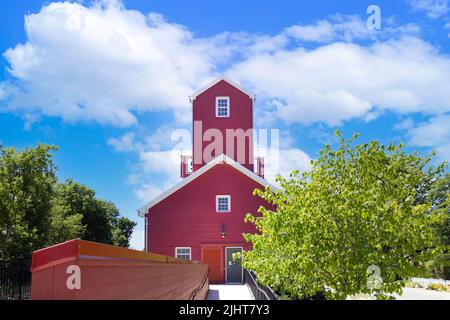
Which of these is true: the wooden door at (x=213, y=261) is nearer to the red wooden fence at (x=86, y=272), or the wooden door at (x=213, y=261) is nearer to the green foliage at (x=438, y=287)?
the green foliage at (x=438, y=287)

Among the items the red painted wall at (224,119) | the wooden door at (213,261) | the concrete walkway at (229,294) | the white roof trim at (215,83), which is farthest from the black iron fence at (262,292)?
the white roof trim at (215,83)

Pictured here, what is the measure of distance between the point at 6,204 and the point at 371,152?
A: 19132 mm

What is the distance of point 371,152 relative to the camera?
13.1 meters

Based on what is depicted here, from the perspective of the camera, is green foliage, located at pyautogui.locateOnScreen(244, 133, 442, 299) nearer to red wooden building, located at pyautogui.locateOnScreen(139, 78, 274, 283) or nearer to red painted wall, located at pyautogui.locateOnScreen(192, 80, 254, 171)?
red wooden building, located at pyautogui.locateOnScreen(139, 78, 274, 283)

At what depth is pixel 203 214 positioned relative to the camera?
34594mm

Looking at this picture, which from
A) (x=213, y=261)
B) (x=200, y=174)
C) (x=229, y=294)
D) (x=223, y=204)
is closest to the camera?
(x=229, y=294)

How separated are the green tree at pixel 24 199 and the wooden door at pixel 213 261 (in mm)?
10370

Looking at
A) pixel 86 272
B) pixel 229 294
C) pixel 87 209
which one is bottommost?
pixel 229 294

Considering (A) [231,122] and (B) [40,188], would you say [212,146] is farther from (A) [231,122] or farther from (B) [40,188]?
(B) [40,188]

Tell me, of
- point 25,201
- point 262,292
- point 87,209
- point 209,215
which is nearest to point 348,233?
point 262,292

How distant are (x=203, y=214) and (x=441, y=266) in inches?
675

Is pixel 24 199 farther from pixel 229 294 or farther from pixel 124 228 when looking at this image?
pixel 124 228

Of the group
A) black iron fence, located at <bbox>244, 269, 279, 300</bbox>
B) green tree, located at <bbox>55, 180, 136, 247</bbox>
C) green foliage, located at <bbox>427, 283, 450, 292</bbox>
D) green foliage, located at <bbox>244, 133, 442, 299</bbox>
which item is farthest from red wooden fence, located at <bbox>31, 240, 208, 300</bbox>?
green tree, located at <bbox>55, 180, 136, 247</bbox>

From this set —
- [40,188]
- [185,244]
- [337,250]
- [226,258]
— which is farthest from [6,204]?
[337,250]
